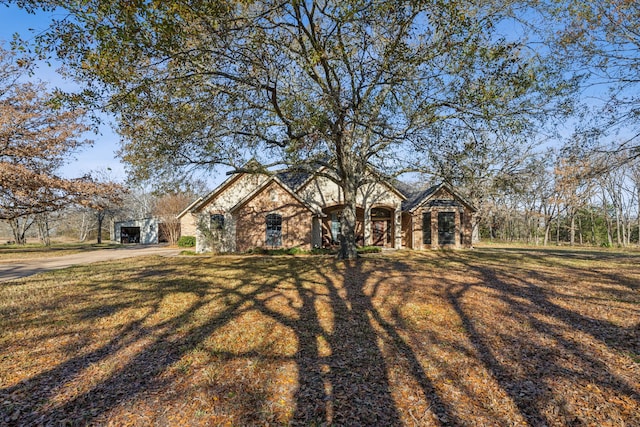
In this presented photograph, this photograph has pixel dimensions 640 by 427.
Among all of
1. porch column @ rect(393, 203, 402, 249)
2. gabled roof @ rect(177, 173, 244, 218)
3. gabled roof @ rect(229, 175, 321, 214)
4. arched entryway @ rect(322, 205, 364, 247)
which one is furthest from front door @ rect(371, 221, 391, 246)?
gabled roof @ rect(177, 173, 244, 218)

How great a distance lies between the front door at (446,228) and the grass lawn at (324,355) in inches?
496

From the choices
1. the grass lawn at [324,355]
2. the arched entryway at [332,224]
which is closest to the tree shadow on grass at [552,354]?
the grass lawn at [324,355]

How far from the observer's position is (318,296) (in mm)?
7688

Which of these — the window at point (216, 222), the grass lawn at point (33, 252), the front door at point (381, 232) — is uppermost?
the window at point (216, 222)

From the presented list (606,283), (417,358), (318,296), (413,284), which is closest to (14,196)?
(318,296)

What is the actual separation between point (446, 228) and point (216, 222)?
51.1 ft

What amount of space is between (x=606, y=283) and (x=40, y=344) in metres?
13.2

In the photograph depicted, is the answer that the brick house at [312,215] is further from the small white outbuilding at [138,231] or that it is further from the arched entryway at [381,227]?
the small white outbuilding at [138,231]

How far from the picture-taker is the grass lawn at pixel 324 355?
127 inches

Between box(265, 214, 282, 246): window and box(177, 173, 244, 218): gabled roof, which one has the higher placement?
box(177, 173, 244, 218): gabled roof

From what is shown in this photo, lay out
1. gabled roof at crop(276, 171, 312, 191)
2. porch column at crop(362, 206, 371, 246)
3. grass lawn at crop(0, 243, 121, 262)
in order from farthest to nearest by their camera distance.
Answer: porch column at crop(362, 206, 371, 246)
gabled roof at crop(276, 171, 312, 191)
grass lawn at crop(0, 243, 121, 262)

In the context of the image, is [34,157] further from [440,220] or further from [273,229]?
[440,220]

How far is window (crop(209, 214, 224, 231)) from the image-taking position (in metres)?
20.3

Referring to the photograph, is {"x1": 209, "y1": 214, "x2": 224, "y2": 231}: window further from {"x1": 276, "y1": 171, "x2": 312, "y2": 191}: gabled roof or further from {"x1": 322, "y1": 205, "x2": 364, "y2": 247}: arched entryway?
{"x1": 322, "y1": 205, "x2": 364, "y2": 247}: arched entryway
